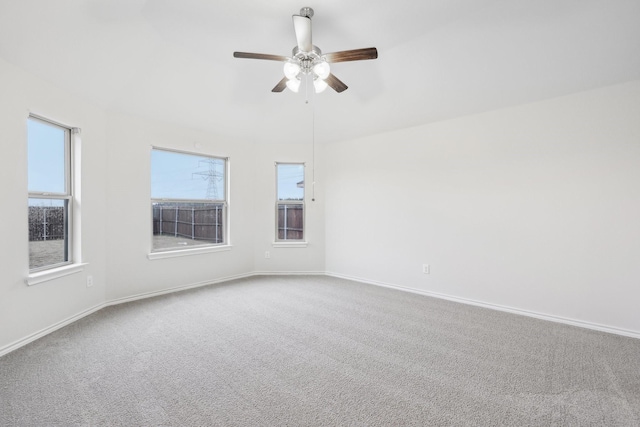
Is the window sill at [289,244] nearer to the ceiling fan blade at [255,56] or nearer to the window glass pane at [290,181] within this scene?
the window glass pane at [290,181]

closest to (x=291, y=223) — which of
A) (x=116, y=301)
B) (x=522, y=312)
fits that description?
(x=116, y=301)

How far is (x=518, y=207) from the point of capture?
3512mm

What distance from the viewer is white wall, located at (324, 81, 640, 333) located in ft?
9.76

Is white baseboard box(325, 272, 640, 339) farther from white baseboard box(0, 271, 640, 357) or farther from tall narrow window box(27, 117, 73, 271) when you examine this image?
tall narrow window box(27, 117, 73, 271)

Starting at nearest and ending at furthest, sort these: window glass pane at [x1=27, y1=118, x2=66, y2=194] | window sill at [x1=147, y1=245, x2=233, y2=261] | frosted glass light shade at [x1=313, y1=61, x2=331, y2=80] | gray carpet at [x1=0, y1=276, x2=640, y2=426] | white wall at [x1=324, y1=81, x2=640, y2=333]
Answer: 1. gray carpet at [x1=0, y1=276, x2=640, y2=426]
2. frosted glass light shade at [x1=313, y1=61, x2=331, y2=80]
3. window glass pane at [x1=27, y1=118, x2=66, y2=194]
4. white wall at [x1=324, y1=81, x2=640, y2=333]
5. window sill at [x1=147, y1=245, x2=233, y2=261]

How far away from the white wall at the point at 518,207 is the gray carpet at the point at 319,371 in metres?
0.46

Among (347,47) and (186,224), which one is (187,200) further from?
(347,47)

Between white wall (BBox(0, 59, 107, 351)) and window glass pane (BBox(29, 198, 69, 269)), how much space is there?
17 centimetres

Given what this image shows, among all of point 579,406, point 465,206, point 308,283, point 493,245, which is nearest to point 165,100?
point 308,283

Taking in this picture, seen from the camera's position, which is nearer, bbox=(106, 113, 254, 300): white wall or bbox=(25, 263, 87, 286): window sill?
bbox=(25, 263, 87, 286): window sill

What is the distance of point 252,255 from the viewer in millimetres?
5359

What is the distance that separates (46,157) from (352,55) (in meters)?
3.22

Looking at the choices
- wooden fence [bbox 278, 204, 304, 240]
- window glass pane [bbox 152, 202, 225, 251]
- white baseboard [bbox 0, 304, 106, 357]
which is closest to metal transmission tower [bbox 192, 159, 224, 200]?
window glass pane [bbox 152, 202, 225, 251]

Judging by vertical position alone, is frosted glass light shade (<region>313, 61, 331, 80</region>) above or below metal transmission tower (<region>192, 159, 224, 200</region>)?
above
